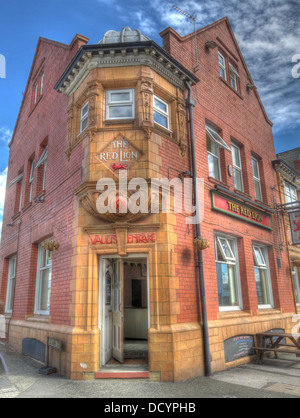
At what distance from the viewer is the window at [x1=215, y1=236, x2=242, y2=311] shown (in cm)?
917

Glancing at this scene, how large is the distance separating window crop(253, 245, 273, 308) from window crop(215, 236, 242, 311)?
1402 mm

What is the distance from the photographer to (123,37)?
884cm

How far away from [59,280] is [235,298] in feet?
17.7

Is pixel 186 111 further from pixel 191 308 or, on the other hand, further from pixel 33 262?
pixel 33 262

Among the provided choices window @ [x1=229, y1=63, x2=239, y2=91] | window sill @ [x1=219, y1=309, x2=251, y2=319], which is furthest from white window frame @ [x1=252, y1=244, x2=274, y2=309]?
A: window @ [x1=229, y1=63, x2=239, y2=91]

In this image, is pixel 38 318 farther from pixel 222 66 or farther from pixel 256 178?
pixel 222 66

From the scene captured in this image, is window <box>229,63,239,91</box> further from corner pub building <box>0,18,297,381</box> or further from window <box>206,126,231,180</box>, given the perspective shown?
window <box>206,126,231,180</box>

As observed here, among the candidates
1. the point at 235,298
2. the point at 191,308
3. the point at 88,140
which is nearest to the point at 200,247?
the point at 191,308

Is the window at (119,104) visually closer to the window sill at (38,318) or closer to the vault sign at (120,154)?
the vault sign at (120,154)

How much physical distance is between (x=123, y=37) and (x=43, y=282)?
7920 millimetres

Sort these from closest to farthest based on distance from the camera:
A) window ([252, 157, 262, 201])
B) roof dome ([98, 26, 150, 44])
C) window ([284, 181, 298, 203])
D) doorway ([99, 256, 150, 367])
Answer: doorway ([99, 256, 150, 367]) → roof dome ([98, 26, 150, 44]) → window ([252, 157, 262, 201]) → window ([284, 181, 298, 203])

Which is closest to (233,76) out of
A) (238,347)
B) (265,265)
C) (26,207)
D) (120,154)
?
(265,265)

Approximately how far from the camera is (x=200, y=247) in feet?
25.0

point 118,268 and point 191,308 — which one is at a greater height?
point 118,268
